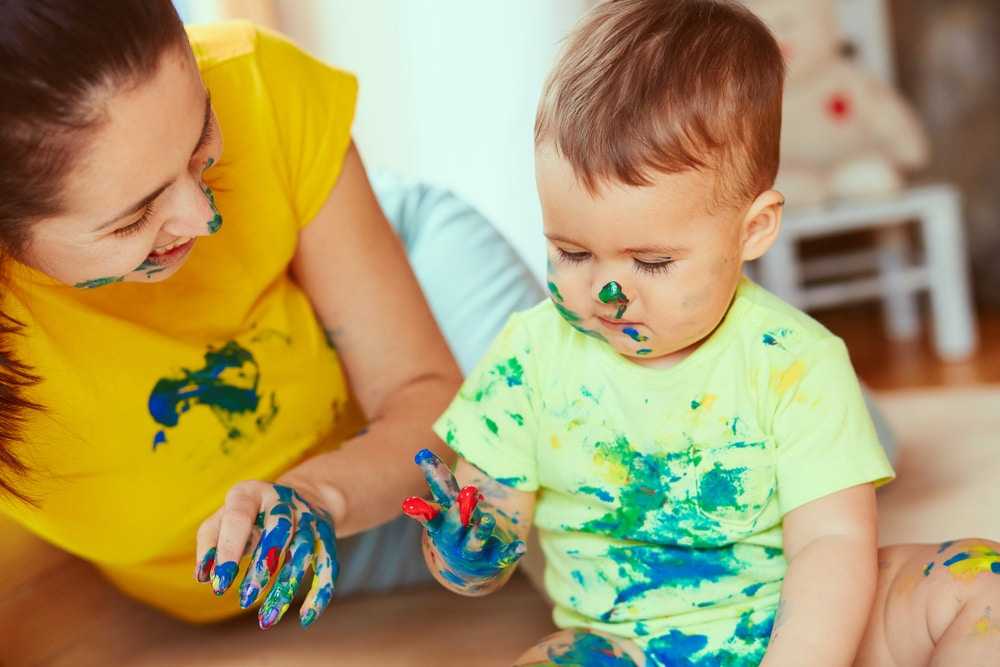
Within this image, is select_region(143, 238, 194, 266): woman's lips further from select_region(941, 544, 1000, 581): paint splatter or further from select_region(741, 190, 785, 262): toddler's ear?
select_region(941, 544, 1000, 581): paint splatter

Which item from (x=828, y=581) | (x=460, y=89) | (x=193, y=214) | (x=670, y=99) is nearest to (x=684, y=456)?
(x=828, y=581)

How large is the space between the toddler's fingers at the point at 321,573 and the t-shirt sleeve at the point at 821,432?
35 centimetres

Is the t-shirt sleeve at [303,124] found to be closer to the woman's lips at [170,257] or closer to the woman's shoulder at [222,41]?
the woman's shoulder at [222,41]

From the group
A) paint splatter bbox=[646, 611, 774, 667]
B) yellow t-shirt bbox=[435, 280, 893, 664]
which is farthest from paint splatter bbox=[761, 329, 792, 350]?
paint splatter bbox=[646, 611, 774, 667]

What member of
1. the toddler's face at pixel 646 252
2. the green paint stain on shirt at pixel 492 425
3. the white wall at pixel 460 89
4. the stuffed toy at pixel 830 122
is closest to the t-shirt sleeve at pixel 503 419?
the green paint stain on shirt at pixel 492 425

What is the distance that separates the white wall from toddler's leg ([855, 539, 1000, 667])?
1.77m

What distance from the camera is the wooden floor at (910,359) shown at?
8.59 feet

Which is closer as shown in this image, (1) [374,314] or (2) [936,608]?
(2) [936,608]

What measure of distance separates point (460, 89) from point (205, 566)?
189cm

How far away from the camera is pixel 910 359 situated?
112 inches

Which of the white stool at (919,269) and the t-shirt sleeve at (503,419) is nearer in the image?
the t-shirt sleeve at (503,419)

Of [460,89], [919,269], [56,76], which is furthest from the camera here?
[919,269]

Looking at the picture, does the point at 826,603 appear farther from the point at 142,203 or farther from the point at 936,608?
the point at 142,203

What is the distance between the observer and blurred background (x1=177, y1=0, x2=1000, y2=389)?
2578 millimetres
